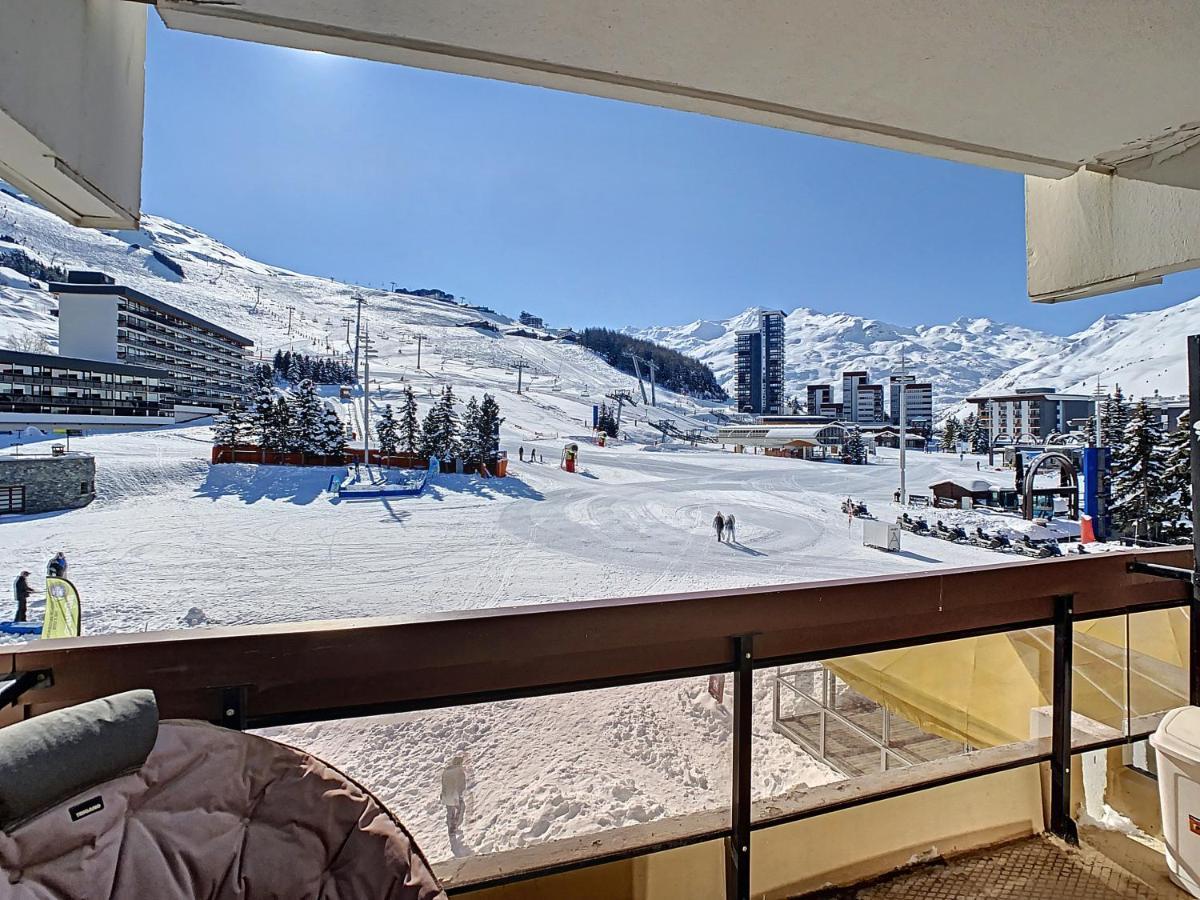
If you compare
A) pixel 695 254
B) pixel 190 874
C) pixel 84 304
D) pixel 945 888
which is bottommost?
pixel 945 888

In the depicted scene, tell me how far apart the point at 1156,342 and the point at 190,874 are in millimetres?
162688

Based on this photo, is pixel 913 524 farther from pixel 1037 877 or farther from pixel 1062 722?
pixel 1037 877

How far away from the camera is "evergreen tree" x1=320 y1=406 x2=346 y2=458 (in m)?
21.3

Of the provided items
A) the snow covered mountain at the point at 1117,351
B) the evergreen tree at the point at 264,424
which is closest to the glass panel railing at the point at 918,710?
the evergreen tree at the point at 264,424

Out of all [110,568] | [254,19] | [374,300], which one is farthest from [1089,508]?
[374,300]

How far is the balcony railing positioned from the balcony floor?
0.11 meters

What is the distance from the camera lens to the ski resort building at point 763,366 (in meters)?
68.3

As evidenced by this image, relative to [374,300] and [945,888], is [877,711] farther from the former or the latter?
[374,300]

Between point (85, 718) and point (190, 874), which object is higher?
point (85, 718)

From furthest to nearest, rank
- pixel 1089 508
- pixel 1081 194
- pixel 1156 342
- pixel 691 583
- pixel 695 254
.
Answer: pixel 1156 342
pixel 695 254
pixel 1089 508
pixel 691 583
pixel 1081 194

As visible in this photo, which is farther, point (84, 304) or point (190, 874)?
point (84, 304)

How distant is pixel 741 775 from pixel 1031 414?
45.2 meters

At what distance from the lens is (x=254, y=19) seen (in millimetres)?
885

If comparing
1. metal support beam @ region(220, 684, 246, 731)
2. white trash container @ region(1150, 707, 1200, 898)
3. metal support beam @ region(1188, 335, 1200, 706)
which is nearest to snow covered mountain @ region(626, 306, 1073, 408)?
metal support beam @ region(1188, 335, 1200, 706)
